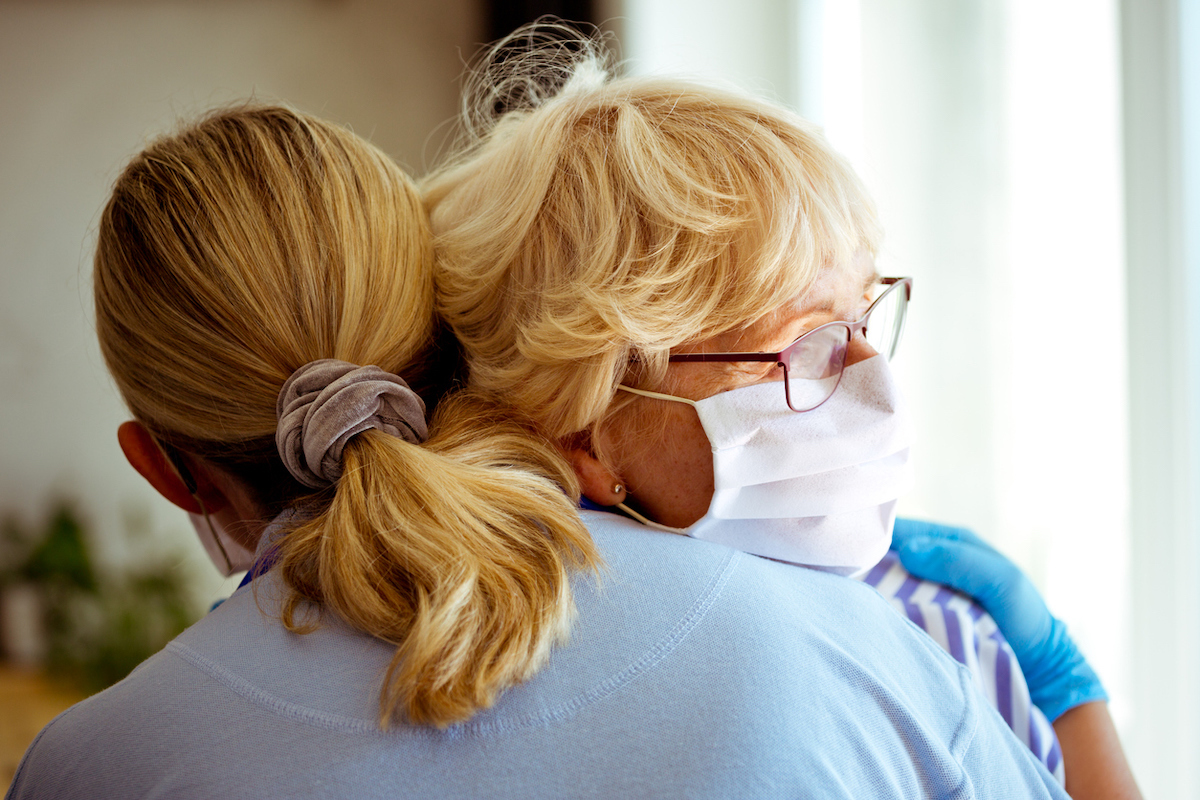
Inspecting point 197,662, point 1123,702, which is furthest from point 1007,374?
point 197,662

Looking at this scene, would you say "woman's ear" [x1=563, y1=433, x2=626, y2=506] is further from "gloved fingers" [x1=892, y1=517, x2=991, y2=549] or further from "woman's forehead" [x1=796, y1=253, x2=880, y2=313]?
"gloved fingers" [x1=892, y1=517, x2=991, y2=549]

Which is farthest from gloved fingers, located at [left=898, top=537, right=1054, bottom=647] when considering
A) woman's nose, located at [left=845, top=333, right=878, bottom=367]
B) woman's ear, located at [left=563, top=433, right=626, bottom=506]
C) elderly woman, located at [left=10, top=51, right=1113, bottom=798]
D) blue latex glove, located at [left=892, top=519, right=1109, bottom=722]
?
woman's ear, located at [left=563, top=433, right=626, bottom=506]

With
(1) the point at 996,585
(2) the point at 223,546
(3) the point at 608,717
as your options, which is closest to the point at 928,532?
(1) the point at 996,585

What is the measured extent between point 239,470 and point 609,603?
51cm

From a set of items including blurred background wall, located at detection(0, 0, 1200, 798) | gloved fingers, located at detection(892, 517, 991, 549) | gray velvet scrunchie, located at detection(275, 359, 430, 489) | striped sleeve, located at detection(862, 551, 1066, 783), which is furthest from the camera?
blurred background wall, located at detection(0, 0, 1200, 798)

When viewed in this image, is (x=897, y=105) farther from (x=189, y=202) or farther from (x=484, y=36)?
(x=189, y=202)

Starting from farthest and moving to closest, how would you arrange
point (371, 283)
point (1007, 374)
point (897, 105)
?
1. point (897, 105)
2. point (1007, 374)
3. point (371, 283)

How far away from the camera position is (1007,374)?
164 cm

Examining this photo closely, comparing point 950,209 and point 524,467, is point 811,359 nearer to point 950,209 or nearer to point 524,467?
point 524,467

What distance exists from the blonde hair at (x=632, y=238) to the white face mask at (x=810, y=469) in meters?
0.09

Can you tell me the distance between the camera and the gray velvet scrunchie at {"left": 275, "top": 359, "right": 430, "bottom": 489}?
2.41 feet

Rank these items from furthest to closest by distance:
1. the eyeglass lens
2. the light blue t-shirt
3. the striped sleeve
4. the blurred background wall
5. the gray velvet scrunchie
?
the blurred background wall < the striped sleeve < the eyeglass lens < the gray velvet scrunchie < the light blue t-shirt

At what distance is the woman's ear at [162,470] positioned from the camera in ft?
3.10

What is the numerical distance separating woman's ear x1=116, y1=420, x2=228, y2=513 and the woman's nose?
76 centimetres
